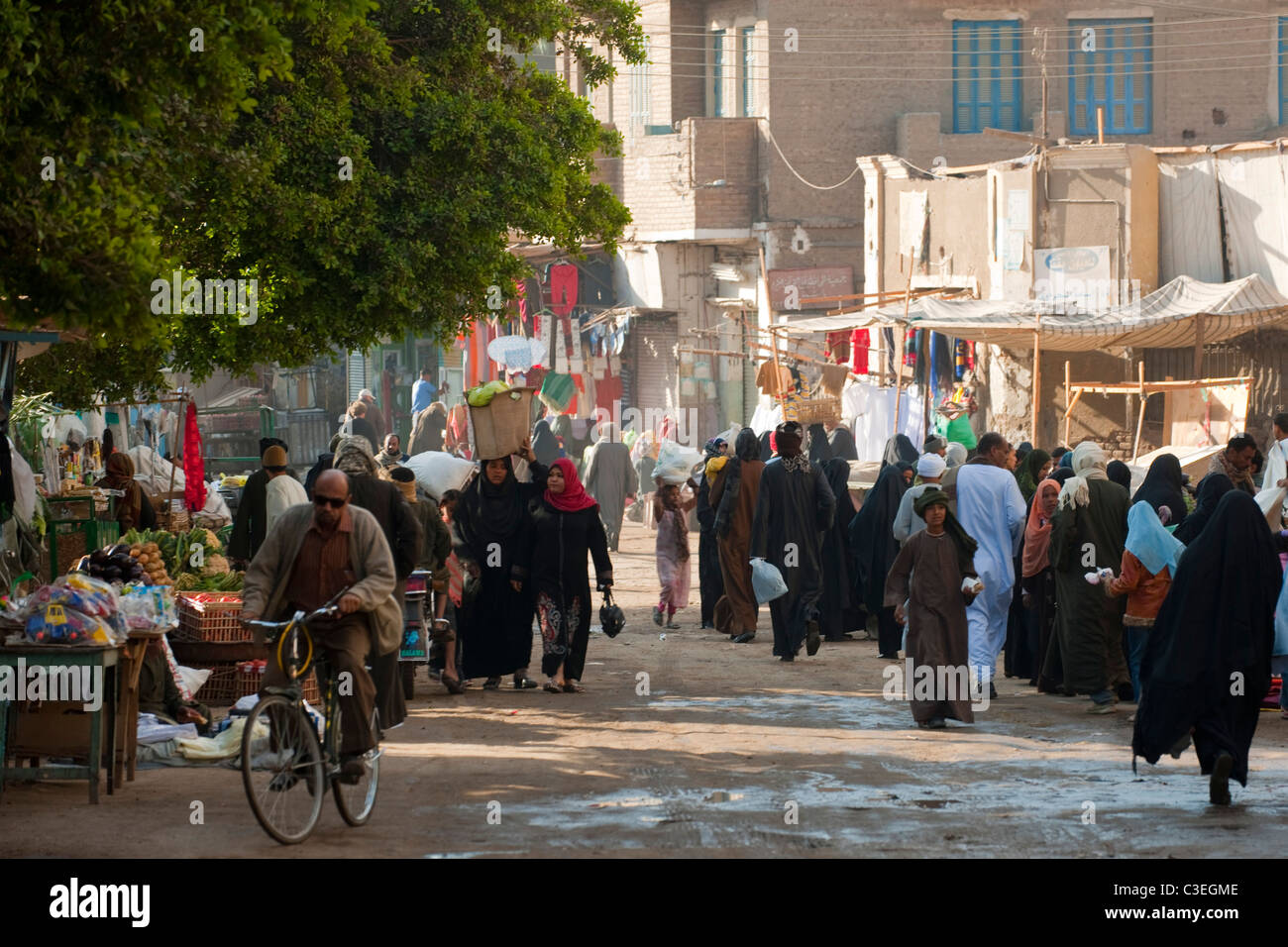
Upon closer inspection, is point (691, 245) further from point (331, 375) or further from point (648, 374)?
point (331, 375)

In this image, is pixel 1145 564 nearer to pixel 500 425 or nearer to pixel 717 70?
pixel 500 425

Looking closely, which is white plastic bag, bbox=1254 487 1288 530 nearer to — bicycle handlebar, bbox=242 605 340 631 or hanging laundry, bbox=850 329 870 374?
bicycle handlebar, bbox=242 605 340 631

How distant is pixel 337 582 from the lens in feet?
26.4

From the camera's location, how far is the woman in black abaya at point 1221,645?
836 centimetres

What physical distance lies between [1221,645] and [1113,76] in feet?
79.3

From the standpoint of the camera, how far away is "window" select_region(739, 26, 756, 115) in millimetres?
32156

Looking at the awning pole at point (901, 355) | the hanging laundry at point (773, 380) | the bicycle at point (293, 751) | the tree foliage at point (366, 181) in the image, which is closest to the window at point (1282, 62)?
the awning pole at point (901, 355)

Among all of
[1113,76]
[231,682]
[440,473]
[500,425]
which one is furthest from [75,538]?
[1113,76]

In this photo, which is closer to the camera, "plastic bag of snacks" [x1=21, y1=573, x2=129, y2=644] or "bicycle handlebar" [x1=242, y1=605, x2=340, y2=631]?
"bicycle handlebar" [x1=242, y1=605, x2=340, y2=631]

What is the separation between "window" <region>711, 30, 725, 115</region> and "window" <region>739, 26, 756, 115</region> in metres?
0.59

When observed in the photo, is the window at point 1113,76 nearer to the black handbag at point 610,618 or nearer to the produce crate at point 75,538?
the black handbag at point 610,618

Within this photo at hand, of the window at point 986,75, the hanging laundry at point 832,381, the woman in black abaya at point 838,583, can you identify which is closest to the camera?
the woman in black abaya at point 838,583

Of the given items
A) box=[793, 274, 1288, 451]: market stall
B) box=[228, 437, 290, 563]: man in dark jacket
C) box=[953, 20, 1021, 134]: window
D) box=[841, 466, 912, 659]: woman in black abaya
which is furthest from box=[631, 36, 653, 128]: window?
box=[228, 437, 290, 563]: man in dark jacket

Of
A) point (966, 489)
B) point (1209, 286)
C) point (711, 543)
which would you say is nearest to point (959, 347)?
point (1209, 286)
